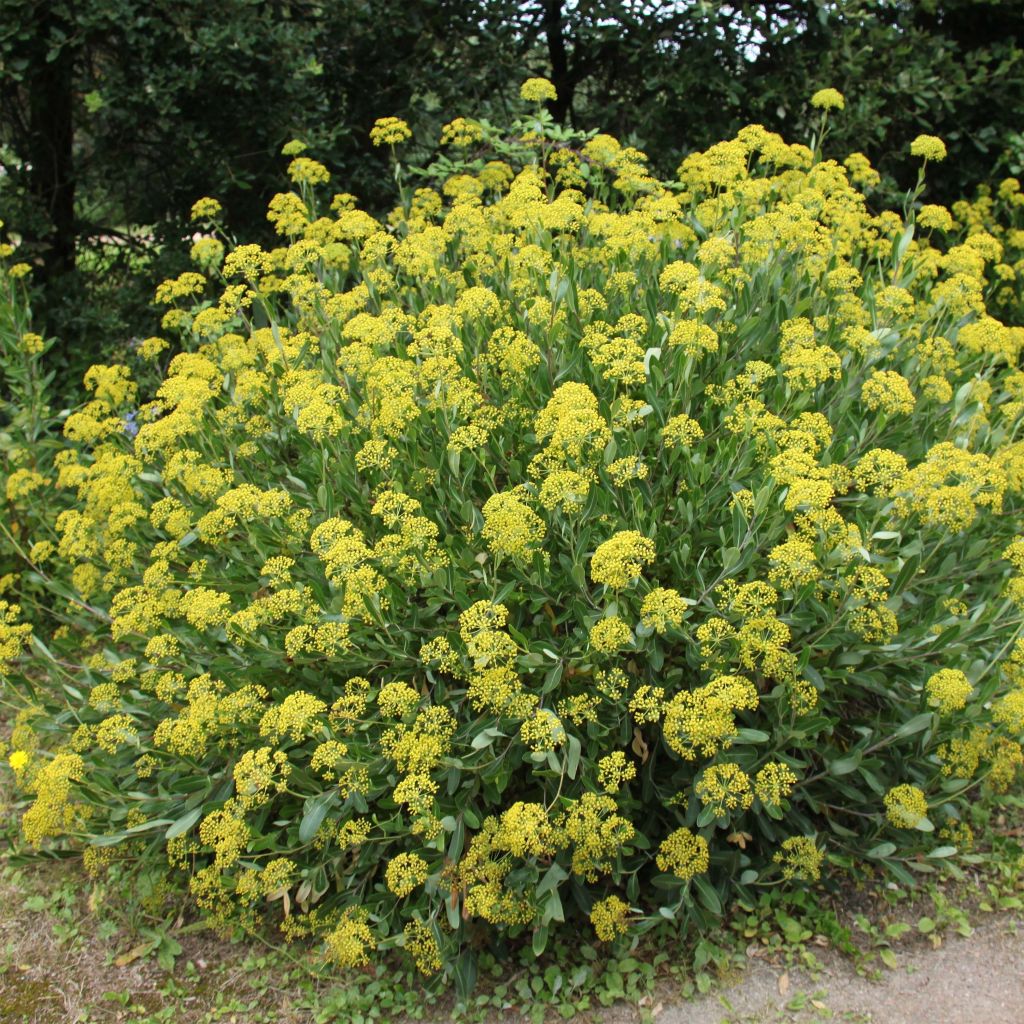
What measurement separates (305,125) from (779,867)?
4.82 meters

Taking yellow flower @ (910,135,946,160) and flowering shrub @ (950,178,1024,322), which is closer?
yellow flower @ (910,135,946,160)

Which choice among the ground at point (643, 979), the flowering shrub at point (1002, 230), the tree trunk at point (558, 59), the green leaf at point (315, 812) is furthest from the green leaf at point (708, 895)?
the tree trunk at point (558, 59)

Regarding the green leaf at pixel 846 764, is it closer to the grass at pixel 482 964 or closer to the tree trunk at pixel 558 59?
the grass at pixel 482 964

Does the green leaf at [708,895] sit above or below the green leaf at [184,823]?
below

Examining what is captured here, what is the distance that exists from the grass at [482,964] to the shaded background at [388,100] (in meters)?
3.18

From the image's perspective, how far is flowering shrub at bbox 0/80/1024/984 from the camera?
2572 mm

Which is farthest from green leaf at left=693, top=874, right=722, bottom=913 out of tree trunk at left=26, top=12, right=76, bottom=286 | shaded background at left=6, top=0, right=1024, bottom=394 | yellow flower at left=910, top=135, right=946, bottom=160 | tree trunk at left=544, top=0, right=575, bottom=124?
tree trunk at left=544, top=0, right=575, bottom=124

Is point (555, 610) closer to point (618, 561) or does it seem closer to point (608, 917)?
point (618, 561)

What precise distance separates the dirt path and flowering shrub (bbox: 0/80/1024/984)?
241 millimetres

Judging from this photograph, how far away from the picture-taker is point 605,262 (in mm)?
3910

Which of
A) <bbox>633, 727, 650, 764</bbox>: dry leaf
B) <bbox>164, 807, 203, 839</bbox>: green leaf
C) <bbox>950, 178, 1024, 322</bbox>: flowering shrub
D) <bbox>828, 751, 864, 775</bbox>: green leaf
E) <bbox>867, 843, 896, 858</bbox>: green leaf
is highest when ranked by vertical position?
<bbox>950, 178, 1024, 322</bbox>: flowering shrub

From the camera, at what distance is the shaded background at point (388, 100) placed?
18.1ft

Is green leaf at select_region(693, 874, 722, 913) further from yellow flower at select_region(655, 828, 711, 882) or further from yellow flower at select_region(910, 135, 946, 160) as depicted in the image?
yellow flower at select_region(910, 135, 946, 160)

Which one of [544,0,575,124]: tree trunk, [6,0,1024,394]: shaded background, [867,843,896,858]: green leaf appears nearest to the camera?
[867,843,896,858]: green leaf
